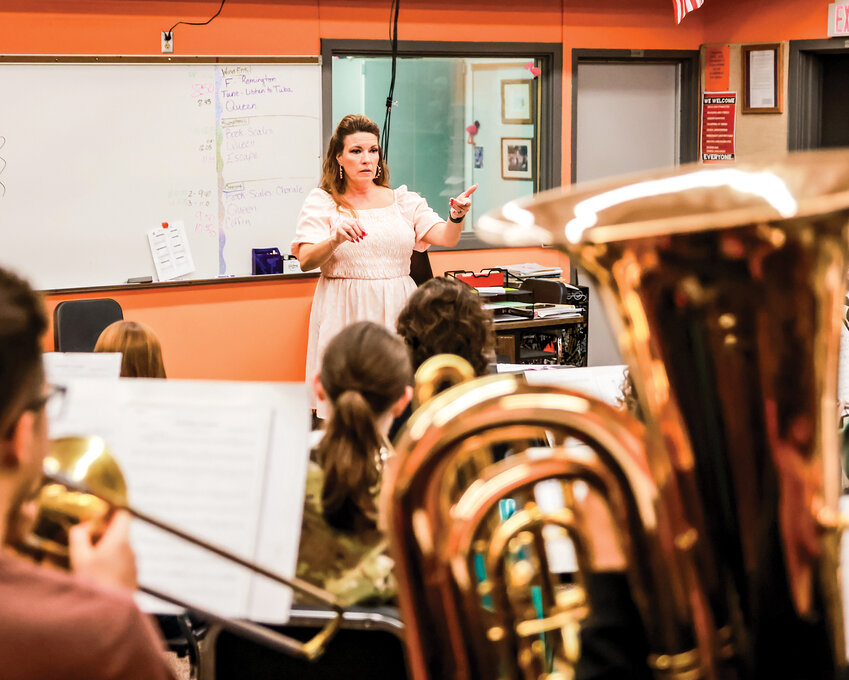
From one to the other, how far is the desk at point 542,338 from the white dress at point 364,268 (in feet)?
2.21

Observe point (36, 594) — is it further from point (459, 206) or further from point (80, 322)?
point (80, 322)

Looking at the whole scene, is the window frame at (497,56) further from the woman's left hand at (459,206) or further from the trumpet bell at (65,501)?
the trumpet bell at (65,501)

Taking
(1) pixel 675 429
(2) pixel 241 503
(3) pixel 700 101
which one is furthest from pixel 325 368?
(3) pixel 700 101

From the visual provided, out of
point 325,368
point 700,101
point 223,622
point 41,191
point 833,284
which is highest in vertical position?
point 700,101

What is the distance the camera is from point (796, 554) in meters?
0.81

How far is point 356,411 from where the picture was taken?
5.00 ft

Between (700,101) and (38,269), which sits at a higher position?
(700,101)

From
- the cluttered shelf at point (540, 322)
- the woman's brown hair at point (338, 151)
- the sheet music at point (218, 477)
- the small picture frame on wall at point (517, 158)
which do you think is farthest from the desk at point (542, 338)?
the sheet music at point (218, 477)

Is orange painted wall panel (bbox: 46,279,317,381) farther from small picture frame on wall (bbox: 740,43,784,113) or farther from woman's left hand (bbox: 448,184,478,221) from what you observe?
small picture frame on wall (bbox: 740,43,784,113)

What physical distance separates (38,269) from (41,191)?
1.12 feet

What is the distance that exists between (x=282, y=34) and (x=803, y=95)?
2776mm

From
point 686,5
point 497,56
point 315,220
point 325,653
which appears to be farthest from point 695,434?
point 497,56

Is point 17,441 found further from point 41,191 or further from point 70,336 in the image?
point 41,191

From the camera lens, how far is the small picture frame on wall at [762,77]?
17.7 ft
